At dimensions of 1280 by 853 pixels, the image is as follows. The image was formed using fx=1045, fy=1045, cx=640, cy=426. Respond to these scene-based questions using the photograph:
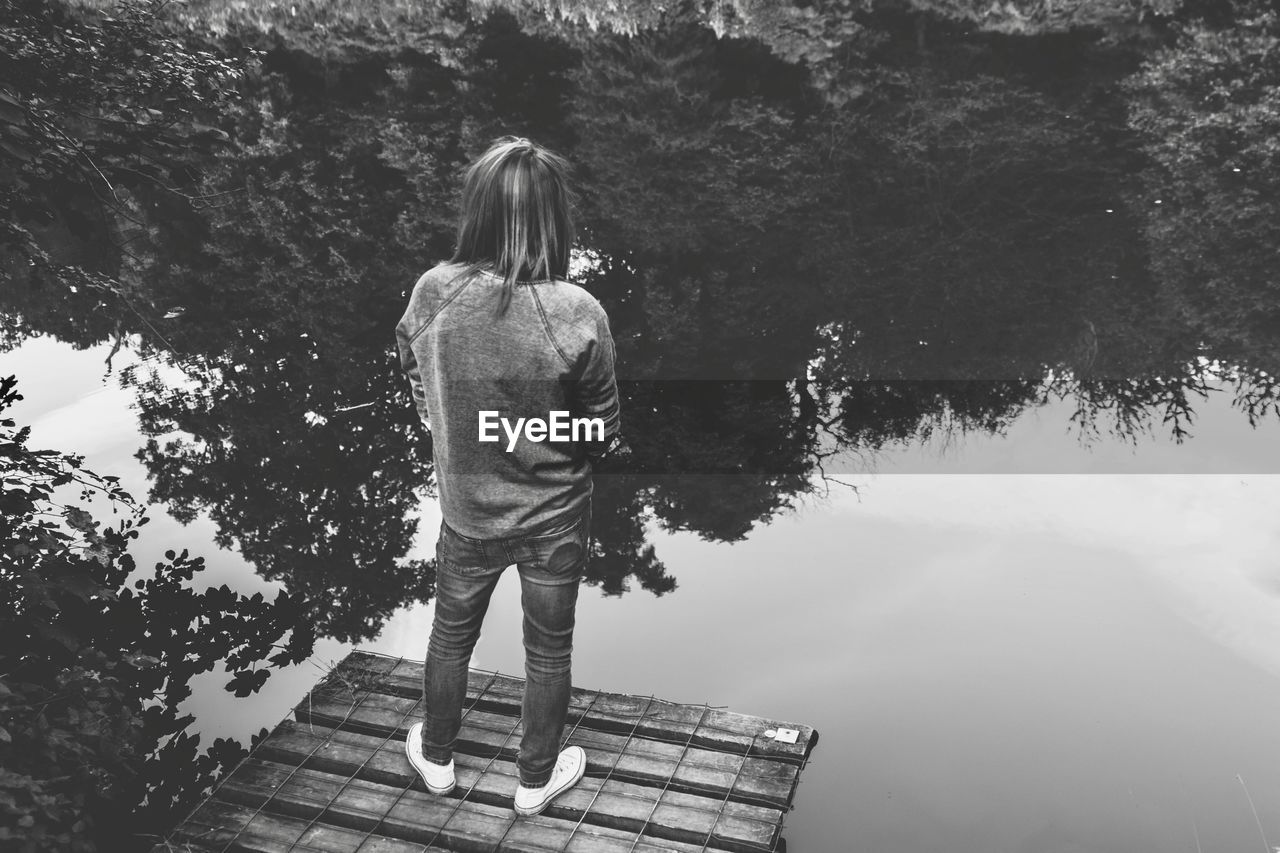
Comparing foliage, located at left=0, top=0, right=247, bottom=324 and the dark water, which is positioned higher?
foliage, located at left=0, top=0, right=247, bottom=324

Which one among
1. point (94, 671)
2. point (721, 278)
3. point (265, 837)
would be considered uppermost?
point (721, 278)

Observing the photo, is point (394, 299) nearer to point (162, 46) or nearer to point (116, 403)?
point (116, 403)

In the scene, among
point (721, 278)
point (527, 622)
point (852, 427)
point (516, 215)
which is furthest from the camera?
point (721, 278)

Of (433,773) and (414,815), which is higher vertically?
(433,773)

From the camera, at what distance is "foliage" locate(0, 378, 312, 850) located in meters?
3.35

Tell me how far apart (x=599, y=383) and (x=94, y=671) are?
2195 mm

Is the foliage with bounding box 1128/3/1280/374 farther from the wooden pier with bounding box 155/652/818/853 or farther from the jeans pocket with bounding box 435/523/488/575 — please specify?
the jeans pocket with bounding box 435/523/488/575

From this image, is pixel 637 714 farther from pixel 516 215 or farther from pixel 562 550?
pixel 516 215

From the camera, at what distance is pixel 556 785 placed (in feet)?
12.0

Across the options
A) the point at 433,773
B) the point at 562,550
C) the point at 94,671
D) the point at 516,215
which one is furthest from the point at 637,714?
the point at 516,215

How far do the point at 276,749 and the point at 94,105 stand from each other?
334 centimetres

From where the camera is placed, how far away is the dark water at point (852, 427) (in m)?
4.57

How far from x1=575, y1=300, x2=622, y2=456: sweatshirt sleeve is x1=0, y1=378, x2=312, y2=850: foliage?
191cm

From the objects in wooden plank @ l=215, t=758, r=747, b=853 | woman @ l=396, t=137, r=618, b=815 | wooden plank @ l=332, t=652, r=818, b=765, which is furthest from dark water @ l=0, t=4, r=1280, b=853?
woman @ l=396, t=137, r=618, b=815
